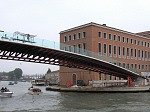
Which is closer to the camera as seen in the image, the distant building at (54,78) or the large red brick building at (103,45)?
the large red brick building at (103,45)

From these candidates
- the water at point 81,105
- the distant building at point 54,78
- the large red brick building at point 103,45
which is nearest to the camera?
the water at point 81,105

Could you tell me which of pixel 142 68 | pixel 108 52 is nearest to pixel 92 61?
pixel 108 52

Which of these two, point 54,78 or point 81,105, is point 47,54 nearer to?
point 81,105

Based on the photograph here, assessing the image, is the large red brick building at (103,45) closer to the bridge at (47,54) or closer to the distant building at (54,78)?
the bridge at (47,54)

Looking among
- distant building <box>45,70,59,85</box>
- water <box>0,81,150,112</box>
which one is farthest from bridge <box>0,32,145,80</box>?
distant building <box>45,70,59,85</box>

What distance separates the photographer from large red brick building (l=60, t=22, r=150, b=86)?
224 feet

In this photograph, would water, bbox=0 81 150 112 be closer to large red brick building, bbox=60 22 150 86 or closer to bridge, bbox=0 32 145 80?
bridge, bbox=0 32 145 80

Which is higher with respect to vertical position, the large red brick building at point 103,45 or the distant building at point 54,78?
the large red brick building at point 103,45

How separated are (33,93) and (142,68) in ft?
112

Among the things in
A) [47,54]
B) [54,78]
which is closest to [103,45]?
[47,54]

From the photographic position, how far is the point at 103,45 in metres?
70.2

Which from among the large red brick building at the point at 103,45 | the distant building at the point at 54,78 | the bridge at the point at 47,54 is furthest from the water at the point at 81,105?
the distant building at the point at 54,78

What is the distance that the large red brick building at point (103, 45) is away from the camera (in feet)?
224

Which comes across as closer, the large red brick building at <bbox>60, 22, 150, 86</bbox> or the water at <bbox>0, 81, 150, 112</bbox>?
the water at <bbox>0, 81, 150, 112</bbox>
